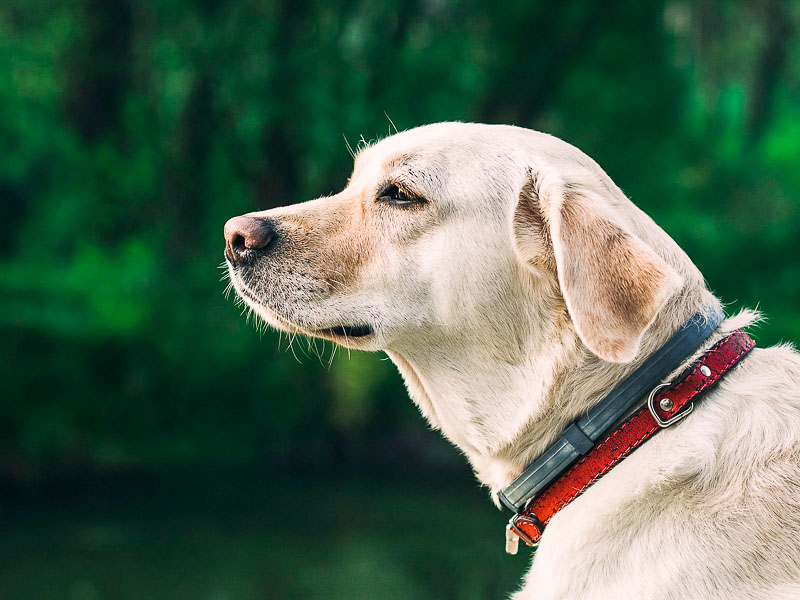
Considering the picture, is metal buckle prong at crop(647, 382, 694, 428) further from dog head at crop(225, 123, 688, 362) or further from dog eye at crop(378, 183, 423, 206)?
dog eye at crop(378, 183, 423, 206)

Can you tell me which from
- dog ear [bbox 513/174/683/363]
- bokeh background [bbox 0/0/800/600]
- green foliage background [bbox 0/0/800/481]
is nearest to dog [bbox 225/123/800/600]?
dog ear [bbox 513/174/683/363]

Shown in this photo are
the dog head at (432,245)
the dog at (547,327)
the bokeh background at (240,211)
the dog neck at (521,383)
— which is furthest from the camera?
the bokeh background at (240,211)

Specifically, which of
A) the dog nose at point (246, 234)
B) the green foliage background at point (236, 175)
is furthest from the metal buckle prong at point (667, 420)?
the green foliage background at point (236, 175)

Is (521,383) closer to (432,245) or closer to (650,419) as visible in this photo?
(650,419)

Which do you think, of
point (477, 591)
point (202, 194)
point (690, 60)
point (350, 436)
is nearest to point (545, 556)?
point (477, 591)

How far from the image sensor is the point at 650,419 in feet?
7.95

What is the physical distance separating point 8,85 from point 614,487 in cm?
1340

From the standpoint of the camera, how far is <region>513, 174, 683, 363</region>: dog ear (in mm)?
2357

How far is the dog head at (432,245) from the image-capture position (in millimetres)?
2742

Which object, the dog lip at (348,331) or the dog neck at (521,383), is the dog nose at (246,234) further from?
the dog neck at (521,383)

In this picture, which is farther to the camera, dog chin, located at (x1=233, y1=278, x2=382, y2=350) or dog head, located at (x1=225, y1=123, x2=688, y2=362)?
dog chin, located at (x1=233, y1=278, x2=382, y2=350)

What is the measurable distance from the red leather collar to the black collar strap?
3 centimetres

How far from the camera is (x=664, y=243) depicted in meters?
2.71

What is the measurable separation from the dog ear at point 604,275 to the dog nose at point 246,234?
38.2 inches
